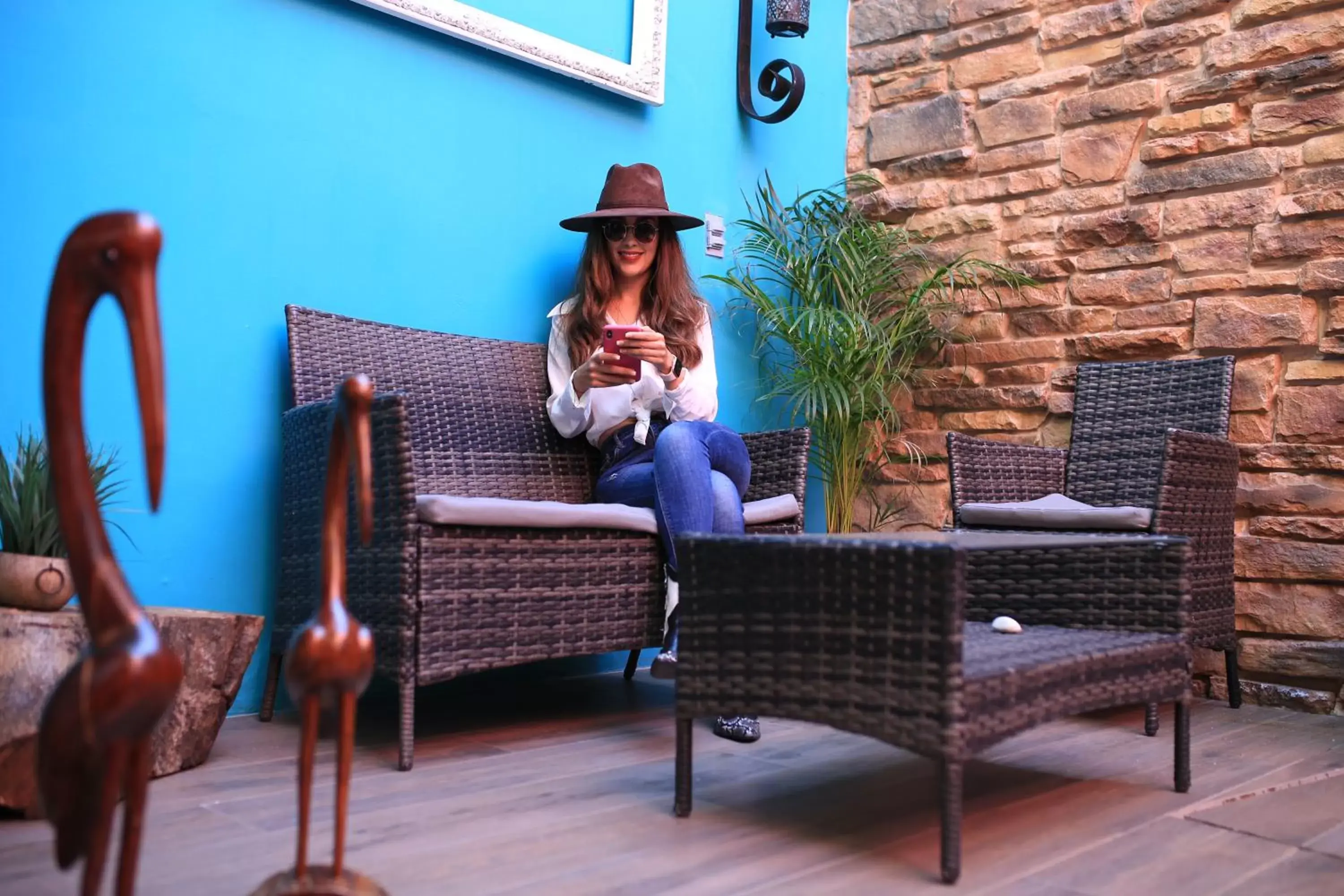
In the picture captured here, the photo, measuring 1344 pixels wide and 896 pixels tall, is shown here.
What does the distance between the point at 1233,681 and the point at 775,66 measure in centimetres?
223

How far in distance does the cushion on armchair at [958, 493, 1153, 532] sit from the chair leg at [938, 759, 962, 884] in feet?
4.41

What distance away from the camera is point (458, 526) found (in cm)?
211

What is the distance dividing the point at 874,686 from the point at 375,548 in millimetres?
1025

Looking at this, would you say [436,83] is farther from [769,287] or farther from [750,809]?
[750,809]

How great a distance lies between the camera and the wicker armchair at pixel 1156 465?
2672mm

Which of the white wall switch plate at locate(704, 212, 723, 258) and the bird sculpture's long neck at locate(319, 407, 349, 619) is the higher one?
the white wall switch plate at locate(704, 212, 723, 258)

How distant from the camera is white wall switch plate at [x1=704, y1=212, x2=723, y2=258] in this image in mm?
3578

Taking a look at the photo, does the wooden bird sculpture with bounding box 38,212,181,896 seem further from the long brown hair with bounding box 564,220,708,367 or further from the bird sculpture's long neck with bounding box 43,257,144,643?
the long brown hair with bounding box 564,220,708,367

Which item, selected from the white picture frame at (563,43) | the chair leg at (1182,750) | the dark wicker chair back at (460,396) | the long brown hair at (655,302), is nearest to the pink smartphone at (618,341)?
the long brown hair at (655,302)

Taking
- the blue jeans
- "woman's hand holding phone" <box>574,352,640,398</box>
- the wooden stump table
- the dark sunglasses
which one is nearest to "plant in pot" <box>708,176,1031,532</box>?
the dark sunglasses

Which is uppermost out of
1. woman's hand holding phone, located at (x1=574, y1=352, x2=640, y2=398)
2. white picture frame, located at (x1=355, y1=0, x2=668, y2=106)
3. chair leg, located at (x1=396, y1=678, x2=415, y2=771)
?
white picture frame, located at (x1=355, y1=0, x2=668, y2=106)

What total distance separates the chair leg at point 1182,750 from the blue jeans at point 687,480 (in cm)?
94

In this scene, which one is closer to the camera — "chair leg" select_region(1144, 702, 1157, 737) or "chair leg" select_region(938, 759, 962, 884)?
"chair leg" select_region(938, 759, 962, 884)

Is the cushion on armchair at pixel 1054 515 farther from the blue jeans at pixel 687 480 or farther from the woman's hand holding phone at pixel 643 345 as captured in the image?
the woman's hand holding phone at pixel 643 345
